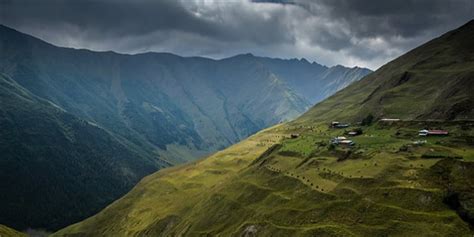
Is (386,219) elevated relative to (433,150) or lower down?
lower down

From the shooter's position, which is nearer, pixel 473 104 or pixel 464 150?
pixel 464 150

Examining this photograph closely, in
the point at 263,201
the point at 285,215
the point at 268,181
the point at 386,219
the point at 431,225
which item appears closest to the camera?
the point at 431,225

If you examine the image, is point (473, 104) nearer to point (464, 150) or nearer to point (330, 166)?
point (464, 150)

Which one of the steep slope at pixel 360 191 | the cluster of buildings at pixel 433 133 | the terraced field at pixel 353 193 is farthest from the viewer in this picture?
the cluster of buildings at pixel 433 133

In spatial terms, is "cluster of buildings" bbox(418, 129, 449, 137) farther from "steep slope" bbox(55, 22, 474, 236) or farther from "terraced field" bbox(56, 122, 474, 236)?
"terraced field" bbox(56, 122, 474, 236)

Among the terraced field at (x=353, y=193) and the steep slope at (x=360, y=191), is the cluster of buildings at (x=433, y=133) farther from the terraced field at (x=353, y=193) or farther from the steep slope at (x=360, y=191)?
the terraced field at (x=353, y=193)

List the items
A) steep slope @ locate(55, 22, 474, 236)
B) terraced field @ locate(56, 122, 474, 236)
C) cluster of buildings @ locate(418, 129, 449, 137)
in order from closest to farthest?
steep slope @ locate(55, 22, 474, 236), terraced field @ locate(56, 122, 474, 236), cluster of buildings @ locate(418, 129, 449, 137)

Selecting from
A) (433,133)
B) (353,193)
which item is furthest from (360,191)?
(433,133)

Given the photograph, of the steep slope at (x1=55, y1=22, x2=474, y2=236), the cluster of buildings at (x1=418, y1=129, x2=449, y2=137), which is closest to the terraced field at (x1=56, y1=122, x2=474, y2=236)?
the steep slope at (x1=55, y1=22, x2=474, y2=236)

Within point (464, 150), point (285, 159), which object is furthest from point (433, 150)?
point (285, 159)

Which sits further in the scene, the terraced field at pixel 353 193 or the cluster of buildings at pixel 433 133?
the cluster of buildings at pixel 433 133

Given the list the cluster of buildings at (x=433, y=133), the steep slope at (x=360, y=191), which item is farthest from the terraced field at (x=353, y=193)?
the cluster of buildings at (x=433, y=133)
